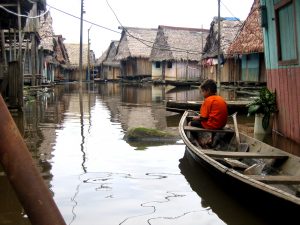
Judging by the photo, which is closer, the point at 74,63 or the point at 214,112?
the point at 214,112

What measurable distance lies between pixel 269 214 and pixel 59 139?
593 centimetres

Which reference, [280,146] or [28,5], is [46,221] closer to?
[280,146]

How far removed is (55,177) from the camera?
20.0 feet

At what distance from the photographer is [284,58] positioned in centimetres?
866

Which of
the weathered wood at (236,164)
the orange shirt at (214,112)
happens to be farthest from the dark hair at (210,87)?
the weathered wood at (236,164)

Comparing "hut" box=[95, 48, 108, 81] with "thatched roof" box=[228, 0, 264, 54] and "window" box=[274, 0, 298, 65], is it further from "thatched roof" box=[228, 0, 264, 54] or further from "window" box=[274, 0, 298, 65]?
"window" box=[274, 0, 298, 65]

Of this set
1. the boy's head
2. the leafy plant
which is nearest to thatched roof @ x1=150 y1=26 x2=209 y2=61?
the leafy plant

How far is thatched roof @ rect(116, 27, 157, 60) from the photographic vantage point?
47031mm

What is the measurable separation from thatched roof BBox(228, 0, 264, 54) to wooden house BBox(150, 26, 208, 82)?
14990mm

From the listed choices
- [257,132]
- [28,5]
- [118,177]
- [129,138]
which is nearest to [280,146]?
[257,132]

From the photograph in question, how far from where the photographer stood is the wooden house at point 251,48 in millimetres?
23527

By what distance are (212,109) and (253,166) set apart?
2214 mm

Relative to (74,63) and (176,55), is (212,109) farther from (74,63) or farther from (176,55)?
(74,63)

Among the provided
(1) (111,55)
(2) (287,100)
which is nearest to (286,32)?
(2) (287,100)
